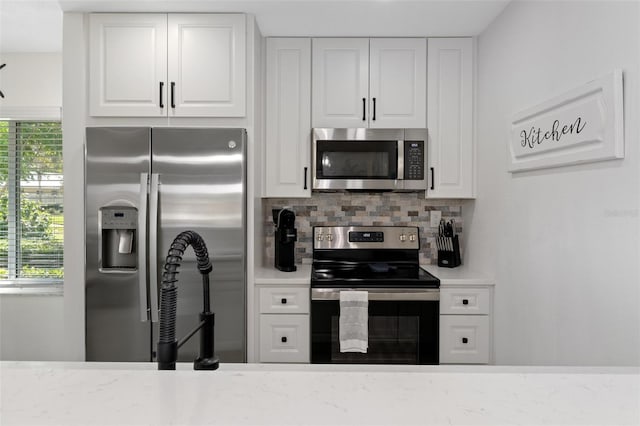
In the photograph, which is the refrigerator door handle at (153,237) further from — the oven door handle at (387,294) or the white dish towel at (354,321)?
the white dish towel at (354,321)

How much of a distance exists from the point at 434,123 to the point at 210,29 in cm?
156

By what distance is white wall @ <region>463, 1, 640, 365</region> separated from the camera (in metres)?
1.36

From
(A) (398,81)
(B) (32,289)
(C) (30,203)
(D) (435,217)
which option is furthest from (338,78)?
(B) (32,289)

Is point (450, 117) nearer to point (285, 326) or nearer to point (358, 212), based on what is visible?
point (358, 212)

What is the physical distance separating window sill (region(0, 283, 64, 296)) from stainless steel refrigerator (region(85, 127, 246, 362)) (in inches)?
45.2

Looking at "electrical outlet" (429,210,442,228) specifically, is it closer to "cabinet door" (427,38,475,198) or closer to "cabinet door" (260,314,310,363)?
"cabinet door" (427,38,475,198)

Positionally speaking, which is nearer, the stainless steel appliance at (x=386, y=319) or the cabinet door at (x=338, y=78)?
the stainless steel appliance at (x=386, y=319)

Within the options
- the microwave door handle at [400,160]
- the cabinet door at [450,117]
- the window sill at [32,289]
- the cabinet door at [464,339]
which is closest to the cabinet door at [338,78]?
the microwave door handle at [400,160]

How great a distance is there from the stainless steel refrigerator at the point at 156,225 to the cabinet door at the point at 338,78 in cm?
71

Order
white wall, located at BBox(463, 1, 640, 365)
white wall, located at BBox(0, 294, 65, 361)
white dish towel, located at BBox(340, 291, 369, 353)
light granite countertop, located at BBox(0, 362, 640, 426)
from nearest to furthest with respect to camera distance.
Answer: light granite countertop, located at BBox(0, 362, 640, 426), white wall, located at BBox(463, 1, 640, 365), white dish towel, located at BBox(340, 291, 369, 353), white wall, located at BBox(0, 294, 65, 361)

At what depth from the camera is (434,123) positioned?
2.76m

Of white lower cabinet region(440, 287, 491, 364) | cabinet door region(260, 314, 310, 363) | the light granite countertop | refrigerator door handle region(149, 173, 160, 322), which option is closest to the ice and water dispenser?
refrigerator door handle region(149, 173, 160, 322)

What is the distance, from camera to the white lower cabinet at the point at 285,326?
240cm

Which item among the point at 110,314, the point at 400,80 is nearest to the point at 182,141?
the point at 110,314
